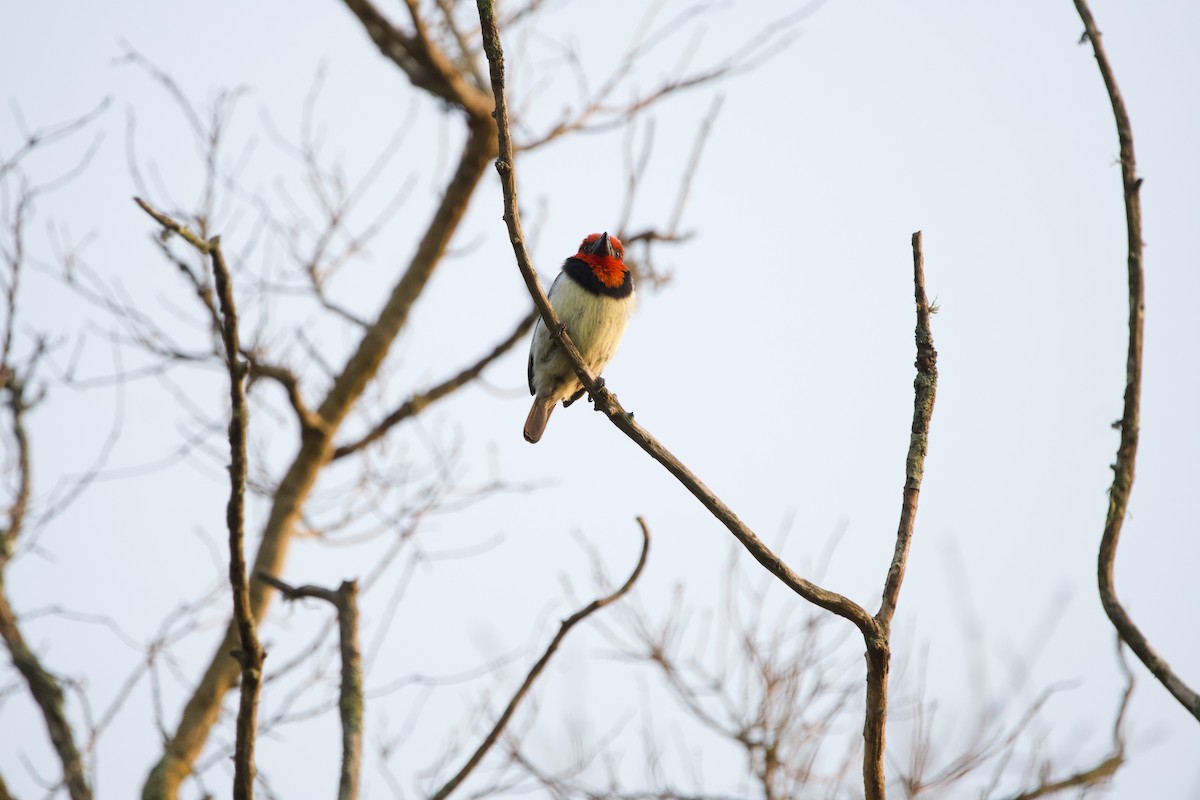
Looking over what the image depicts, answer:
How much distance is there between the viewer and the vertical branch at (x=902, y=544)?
2375 mm

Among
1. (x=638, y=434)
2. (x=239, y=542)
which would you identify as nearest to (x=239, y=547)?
(x=239, y=542)

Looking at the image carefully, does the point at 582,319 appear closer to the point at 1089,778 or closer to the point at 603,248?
the point at 603,248

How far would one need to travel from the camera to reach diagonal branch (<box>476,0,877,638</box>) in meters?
2.41

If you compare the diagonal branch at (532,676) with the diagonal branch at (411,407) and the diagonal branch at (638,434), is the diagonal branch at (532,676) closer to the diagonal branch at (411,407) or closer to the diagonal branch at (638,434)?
the diagonal branch at (638,434)

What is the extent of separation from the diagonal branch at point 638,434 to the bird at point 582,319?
6.02 feet

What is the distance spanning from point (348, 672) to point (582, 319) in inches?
79.9

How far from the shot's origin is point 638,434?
2.87 meters

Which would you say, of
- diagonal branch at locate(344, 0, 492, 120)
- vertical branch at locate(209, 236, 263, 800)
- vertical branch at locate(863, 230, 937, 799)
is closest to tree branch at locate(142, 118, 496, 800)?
diagonal branch at locate(344, 0, 492, 120)

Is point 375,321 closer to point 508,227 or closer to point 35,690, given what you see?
point 35,690

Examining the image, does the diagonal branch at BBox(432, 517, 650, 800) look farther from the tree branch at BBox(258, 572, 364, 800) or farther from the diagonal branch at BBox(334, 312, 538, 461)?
the diagonal branch at BBox(334, 312, 538, 461)

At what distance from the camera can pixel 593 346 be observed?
5.07 metres

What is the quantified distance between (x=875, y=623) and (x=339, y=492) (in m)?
4.64

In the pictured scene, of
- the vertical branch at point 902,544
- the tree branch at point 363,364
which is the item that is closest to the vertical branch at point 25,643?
the tree branch at point 363,364

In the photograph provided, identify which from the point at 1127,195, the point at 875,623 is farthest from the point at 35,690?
the point at 1127,195
